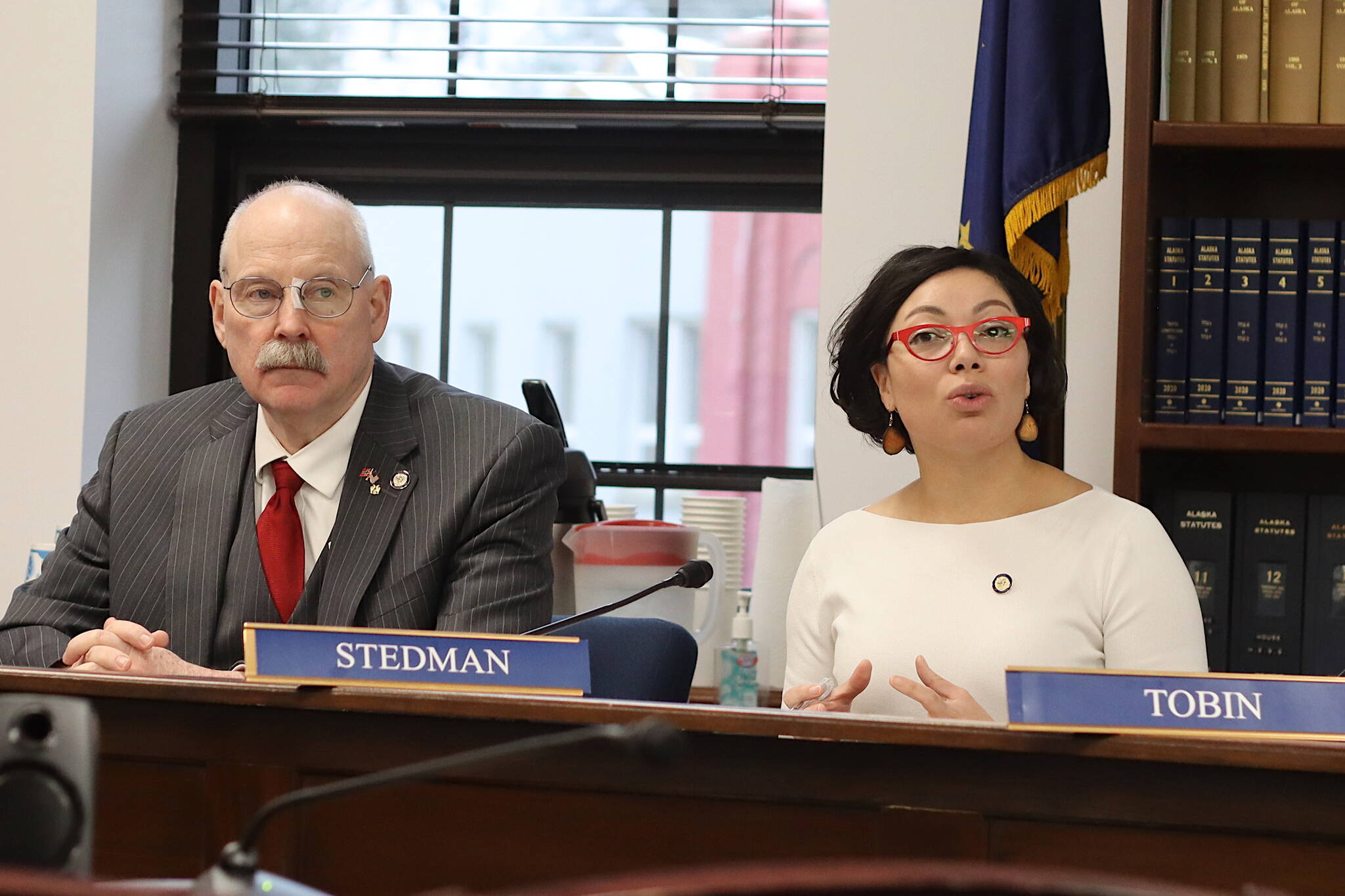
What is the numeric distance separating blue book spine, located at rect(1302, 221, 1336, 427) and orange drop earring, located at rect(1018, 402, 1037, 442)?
50 cm

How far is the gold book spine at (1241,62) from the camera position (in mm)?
2059

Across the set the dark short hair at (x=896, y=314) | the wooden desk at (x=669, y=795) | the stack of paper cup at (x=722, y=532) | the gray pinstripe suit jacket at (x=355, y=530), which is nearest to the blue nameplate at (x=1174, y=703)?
the wooden desk at (x=669, y=795)

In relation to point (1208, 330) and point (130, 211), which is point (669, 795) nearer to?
point (1208, 330)

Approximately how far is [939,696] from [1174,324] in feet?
2.92

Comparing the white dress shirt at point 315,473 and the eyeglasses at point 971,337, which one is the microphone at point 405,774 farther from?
the white dress shirt at point 315,473

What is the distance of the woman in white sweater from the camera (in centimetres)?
161

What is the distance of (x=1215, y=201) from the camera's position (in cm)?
228

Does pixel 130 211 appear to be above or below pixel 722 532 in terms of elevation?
above

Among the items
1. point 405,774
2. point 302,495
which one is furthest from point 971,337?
point 405,774

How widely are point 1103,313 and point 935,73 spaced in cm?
50

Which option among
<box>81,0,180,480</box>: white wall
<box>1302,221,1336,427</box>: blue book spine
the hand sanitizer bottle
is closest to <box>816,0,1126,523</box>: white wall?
the hand sanitizer bottle

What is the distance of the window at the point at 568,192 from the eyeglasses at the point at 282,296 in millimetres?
1006

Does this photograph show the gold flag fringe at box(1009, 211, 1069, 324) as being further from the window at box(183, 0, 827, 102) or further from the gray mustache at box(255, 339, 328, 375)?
the gray mustache at box(255, 339, 328, 375)

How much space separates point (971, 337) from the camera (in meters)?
1.68
